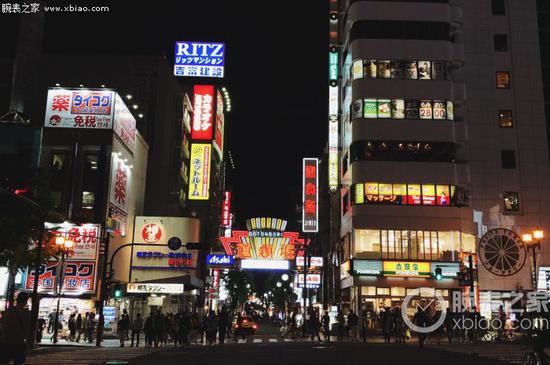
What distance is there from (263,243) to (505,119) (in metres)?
23.9

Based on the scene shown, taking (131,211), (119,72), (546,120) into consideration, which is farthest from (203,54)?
(546,120)

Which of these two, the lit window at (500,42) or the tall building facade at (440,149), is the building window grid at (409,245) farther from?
the lit window at (500,42)

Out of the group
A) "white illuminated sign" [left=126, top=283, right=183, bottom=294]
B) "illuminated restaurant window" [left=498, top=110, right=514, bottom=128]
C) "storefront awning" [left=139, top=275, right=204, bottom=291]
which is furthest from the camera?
"illuminated restaurant window" [left=498, top=110, right=514, bottom=128]

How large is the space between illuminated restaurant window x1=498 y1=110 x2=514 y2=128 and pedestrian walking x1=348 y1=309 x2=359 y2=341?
22.3 metres

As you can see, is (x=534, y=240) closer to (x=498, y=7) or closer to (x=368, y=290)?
(x=368, y=290)

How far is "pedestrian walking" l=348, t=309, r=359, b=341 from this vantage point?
1388 inches

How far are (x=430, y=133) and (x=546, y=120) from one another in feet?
36.7

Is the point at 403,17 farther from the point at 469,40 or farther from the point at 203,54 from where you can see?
the point at 203,54

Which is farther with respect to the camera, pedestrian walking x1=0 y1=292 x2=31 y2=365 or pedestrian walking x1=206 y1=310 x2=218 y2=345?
pedestrian walking x1=206 y1=310 x2=218 y2=345

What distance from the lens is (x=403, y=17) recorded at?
1876 inches

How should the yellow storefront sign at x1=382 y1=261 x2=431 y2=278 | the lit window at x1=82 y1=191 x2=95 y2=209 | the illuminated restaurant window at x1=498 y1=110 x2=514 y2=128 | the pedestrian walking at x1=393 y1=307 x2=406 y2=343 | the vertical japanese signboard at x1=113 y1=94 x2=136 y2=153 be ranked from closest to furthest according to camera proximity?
1. the pedestrian walking at x1=393 y1=307 x2=406 y2=343
2. the lit window at x1=82 y1=191 x2=95 y2=209
3. the vertical japanese signboard at x1=113 y1=94 x2=136 y2=153
4. the yellow storefront sign at x1=382 y1=261 x2=431 y2=278
5. the illuminated restaurant window at x1=498 y1=110 x2=514 y2=128

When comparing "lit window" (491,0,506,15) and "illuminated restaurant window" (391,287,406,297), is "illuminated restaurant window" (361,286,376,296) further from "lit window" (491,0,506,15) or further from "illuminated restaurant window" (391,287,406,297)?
"lit window" (491,0,506,15)

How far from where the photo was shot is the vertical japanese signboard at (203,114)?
171 ft

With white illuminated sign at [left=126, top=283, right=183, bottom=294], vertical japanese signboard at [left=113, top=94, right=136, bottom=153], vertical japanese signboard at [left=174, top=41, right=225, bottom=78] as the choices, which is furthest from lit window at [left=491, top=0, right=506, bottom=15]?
white illuminated sign at [left=126, top=283, right=183, bottom=294]
